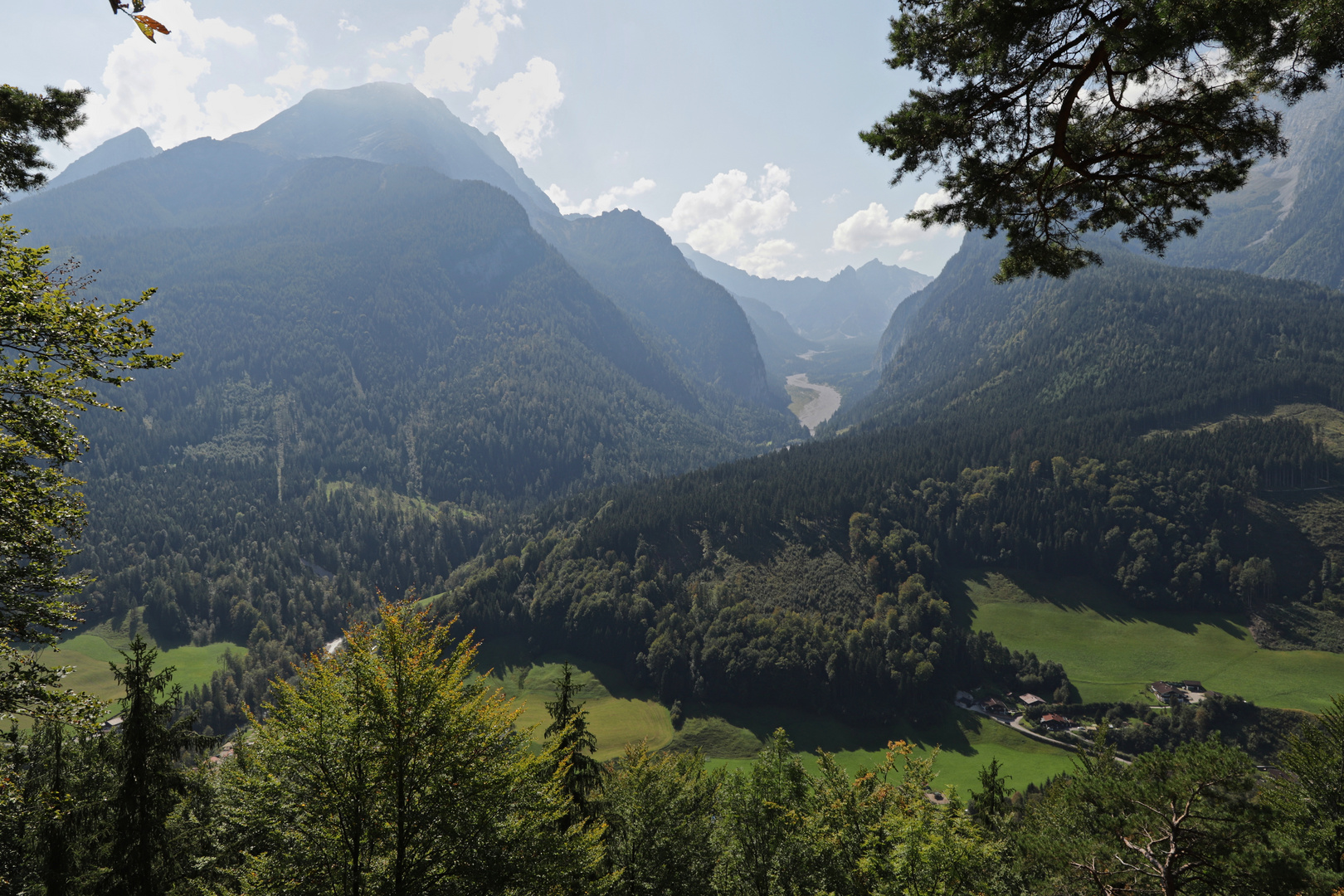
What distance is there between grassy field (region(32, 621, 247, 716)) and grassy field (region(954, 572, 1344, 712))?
230 metres

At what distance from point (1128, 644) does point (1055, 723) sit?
160 ft

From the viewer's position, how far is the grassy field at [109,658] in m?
155

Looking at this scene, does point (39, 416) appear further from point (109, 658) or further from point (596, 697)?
point (109, 658)

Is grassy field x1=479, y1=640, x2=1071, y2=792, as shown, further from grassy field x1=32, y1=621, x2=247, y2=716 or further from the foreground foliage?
grassy field x1=32, y1=621, x2=247, y2=716

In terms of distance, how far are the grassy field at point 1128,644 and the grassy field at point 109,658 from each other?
756 ft

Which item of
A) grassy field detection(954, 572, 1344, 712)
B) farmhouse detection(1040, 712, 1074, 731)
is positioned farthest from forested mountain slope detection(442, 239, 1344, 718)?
farmhouse detection(1040, 712, 1074, 731)

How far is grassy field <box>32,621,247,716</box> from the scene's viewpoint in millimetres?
155425

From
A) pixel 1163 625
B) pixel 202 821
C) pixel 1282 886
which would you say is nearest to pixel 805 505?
pixel 1163 625

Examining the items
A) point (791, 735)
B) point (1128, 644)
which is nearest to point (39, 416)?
point (791, 735)

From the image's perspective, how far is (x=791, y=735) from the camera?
127062mm

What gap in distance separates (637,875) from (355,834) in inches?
748

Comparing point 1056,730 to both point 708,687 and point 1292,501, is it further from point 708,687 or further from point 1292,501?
point 1292,501

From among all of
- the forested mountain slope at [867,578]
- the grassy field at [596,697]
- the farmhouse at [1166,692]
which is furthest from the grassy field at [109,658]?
the farmhouse at [1166,692]

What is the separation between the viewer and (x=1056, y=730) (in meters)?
123
